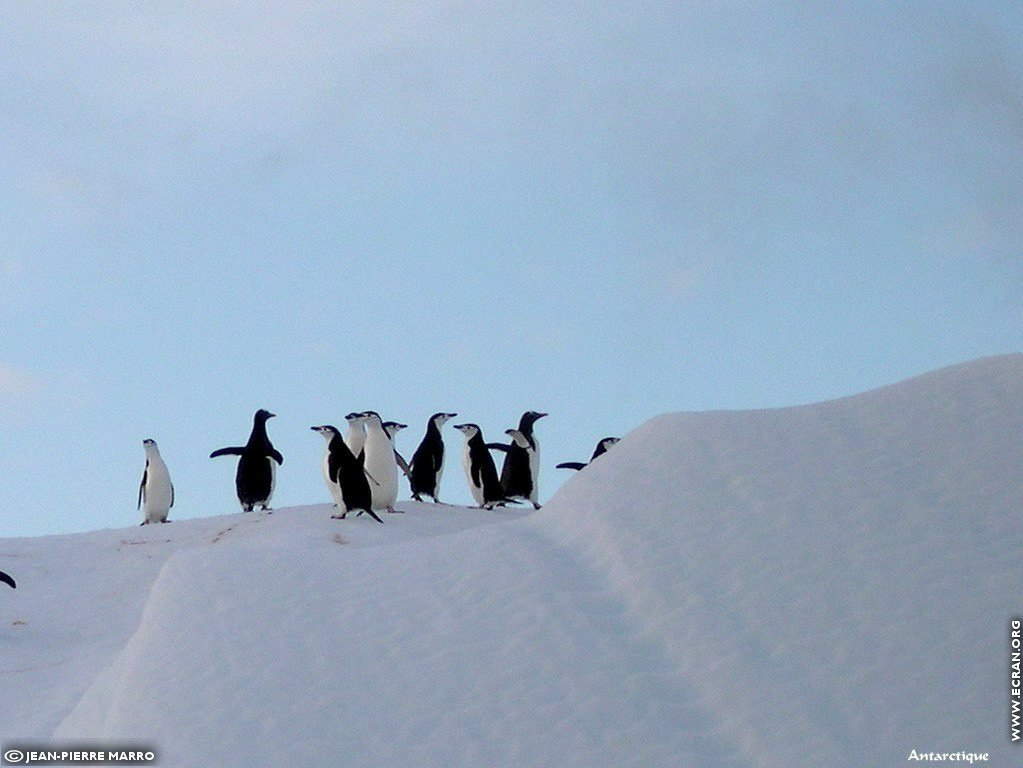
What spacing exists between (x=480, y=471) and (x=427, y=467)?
0.69 meters

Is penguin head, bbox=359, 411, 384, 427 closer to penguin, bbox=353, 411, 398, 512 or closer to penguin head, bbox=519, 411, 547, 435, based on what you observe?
penguin, bbox=353, 411, 398, 512

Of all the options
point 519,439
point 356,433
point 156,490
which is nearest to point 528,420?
point 519,439

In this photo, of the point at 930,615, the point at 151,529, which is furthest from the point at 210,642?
the point at 151,529

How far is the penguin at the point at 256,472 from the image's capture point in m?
15.1

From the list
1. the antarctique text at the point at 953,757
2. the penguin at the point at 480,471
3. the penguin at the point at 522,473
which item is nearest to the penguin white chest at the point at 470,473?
the penguin at the point at 480,471

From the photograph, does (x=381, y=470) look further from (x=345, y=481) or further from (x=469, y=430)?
(x=469, y=430)

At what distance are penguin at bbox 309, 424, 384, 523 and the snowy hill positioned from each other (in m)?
3.78

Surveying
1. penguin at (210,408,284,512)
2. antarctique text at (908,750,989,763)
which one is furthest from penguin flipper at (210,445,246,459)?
antarctique text at (908,750,989,763)

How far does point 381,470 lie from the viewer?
13094 mm

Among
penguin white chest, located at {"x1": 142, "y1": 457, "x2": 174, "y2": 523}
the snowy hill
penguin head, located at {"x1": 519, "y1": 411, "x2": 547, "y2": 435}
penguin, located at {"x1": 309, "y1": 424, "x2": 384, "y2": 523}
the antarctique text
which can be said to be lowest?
the antarctique text

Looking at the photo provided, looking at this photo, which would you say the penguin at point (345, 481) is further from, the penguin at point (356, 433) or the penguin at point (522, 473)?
the penguin at point (522, 473)

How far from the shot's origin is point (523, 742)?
551 centimetres

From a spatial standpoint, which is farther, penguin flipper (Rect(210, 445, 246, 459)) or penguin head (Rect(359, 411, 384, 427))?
penguin flipper (Rect(210, 445, 246, 459))

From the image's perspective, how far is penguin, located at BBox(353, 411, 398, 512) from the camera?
13.1 meters
